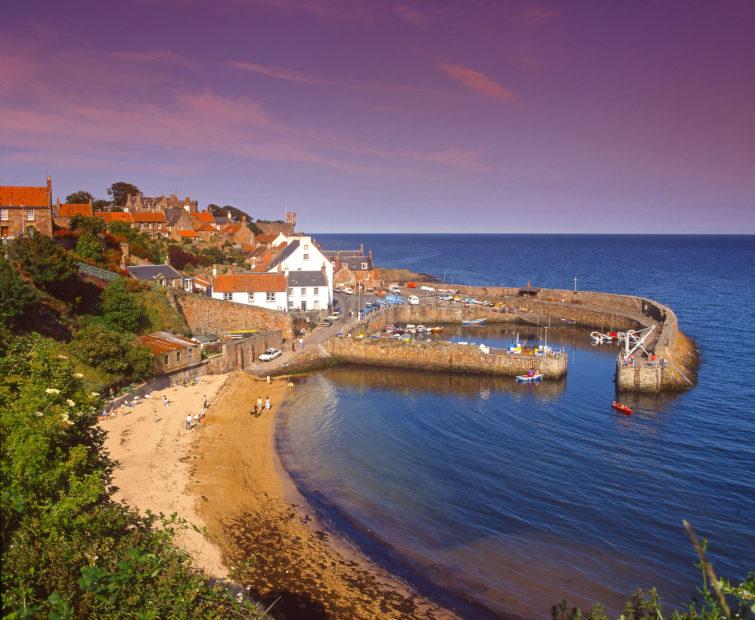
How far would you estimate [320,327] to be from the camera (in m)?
61.8

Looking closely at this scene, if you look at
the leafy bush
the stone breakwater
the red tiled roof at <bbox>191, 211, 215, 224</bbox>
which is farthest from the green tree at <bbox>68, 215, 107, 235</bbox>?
the red tiled roof at <bbox>191, 211, 215, 224</bbox>

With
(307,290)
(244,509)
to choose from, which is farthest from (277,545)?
(307,290)

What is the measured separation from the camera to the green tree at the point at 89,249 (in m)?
53.7

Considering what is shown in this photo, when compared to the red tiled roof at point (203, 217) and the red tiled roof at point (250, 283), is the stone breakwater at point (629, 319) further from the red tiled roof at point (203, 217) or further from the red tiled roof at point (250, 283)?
the red tiled roof at point (203, 217)

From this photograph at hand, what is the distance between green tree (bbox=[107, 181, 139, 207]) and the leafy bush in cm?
9144

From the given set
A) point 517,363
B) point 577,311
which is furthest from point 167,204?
→ point 517,363

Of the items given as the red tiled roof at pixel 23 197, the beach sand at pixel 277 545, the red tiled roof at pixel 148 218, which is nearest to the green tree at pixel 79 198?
the red tiled roof at pixel 148 218

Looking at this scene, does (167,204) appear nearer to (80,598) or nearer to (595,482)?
(595,482)

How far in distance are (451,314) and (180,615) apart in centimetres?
6770

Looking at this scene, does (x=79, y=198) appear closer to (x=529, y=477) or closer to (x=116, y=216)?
(x=116, y=216)

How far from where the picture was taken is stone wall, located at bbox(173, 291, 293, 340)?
2156 inches

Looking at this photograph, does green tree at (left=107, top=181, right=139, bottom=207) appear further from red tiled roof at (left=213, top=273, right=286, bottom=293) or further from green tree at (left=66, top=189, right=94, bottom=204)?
red tiled roof at (left=213, top=273, right=286, bottom=293)

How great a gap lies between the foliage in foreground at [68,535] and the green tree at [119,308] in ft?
99.1

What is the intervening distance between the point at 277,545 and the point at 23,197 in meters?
45.5
